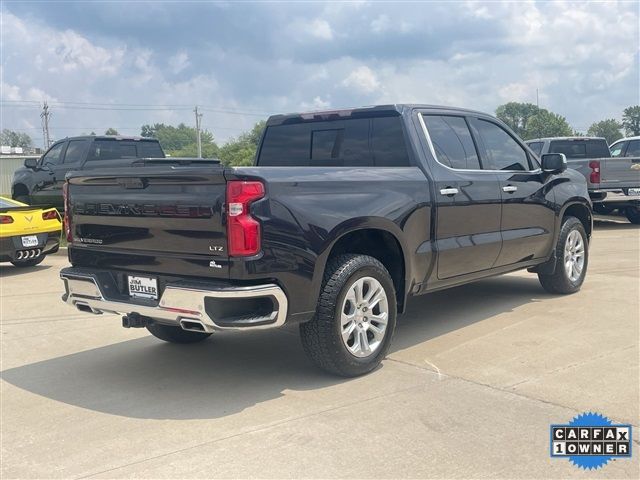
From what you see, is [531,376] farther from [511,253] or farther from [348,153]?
[348,153]

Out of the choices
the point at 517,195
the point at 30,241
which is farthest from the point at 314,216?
the point at 30,241

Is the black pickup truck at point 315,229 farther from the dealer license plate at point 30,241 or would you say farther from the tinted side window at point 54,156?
the tinted side window at point 54,156

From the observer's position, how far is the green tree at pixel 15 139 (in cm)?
11267

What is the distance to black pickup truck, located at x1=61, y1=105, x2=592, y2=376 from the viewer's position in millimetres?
3975

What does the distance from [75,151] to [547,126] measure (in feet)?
273

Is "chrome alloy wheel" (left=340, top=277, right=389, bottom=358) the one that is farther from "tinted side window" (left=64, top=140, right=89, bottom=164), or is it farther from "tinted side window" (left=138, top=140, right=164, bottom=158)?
"tinted side window" (left=64, top=140, right=89, bottom=164)

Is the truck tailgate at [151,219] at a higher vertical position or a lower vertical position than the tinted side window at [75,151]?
lower

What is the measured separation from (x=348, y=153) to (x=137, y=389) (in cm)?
257

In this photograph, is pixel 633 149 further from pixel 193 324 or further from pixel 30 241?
pixel 193 324

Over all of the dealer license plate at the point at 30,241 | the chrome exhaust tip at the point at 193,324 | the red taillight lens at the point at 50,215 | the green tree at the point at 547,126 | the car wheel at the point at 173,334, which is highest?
the green tree at the point at 547,126

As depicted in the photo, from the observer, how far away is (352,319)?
4.54m

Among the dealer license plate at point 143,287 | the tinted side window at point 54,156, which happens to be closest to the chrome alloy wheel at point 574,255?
the dealer license plate at point 143,287

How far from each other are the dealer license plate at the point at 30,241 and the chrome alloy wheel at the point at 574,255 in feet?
24.6

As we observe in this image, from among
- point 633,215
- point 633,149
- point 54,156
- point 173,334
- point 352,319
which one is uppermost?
point 54,156
